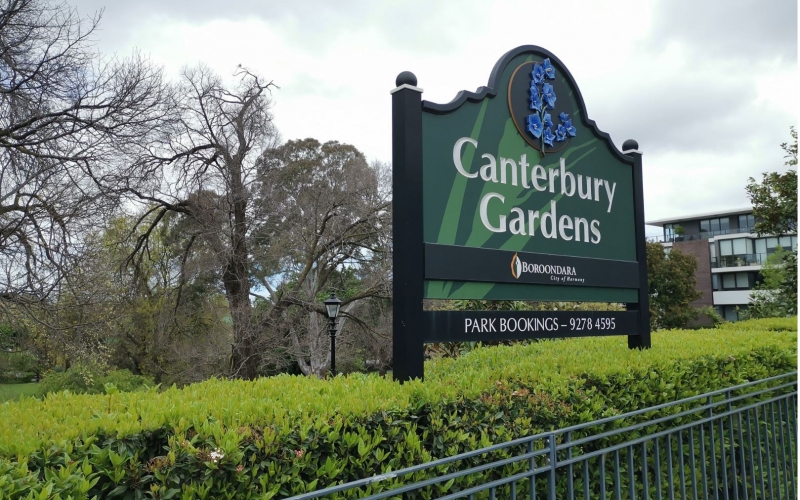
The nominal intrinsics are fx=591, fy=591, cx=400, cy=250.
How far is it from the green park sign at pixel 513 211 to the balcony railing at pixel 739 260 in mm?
54401

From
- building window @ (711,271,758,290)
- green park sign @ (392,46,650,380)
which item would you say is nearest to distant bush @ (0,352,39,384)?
green park sign @ (392,46,650,380)

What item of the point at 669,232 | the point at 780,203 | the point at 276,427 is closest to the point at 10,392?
the point at 276,427

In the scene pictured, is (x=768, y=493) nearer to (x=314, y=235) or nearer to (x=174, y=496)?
(x=174, y=496)

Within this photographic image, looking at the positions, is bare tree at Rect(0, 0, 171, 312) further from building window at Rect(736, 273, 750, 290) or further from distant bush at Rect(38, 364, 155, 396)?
building window at Rect(736, 273, 750, 290)

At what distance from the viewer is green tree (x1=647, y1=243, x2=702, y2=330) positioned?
38594 millimetres

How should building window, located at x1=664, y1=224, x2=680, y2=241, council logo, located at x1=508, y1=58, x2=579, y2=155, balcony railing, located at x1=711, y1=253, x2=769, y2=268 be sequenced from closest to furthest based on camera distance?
council logo, located at x1=508, y1=58, x2=579, y2=155, balcony railing, located at x1=711, y1=253, x2=769, y2=268, building window, located at x1=664, y1=224, x2=680, y2=241

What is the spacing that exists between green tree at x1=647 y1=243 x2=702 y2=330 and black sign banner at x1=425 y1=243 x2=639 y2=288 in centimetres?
3560

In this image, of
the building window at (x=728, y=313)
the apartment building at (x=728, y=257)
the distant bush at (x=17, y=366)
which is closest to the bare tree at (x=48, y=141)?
the distant bush at (x=17, y=366)

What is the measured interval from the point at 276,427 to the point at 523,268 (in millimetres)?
2661

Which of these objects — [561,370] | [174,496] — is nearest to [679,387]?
[561,370]

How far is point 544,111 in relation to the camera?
518 centimetres

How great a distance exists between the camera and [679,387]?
4.78 metres

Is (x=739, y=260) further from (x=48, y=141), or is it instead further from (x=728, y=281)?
(x=48, y=141)

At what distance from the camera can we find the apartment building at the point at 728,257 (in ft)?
172
